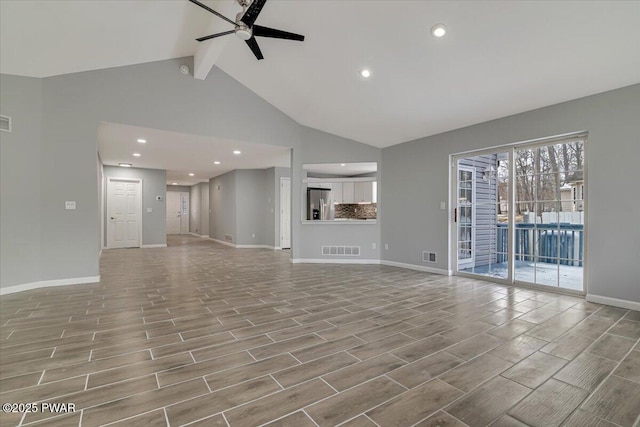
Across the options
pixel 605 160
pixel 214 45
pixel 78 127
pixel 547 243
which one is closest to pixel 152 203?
pixel 78 127

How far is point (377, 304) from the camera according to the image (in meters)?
3.52

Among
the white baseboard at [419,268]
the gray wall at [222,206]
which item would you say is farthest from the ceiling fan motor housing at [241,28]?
the gray wall at [222,206]

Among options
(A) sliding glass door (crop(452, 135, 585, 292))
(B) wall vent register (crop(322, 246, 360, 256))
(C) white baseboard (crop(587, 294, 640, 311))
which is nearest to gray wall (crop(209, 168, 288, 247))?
(B) wall vent register (crop(322, 246, 360, 256))

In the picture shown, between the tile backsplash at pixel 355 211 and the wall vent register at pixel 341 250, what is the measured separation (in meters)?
2.79

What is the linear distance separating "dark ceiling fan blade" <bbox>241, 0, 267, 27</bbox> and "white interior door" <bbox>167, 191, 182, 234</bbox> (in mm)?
13123

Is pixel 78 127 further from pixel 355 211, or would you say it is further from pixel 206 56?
pixel 355 211

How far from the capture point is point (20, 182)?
408cm

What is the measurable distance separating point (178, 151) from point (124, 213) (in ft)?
12.7

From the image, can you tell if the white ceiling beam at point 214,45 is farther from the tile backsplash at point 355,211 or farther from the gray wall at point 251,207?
the tile backsplash at point 355,211

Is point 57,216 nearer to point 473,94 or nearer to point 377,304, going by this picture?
point 377,304

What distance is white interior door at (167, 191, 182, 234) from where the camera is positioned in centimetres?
1459

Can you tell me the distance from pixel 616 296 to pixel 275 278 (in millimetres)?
4518

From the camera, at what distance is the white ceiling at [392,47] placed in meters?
2.99

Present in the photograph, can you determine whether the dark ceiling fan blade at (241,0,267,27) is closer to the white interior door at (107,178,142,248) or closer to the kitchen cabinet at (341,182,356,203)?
the kitchen cabinet at (341,182,356,203)
